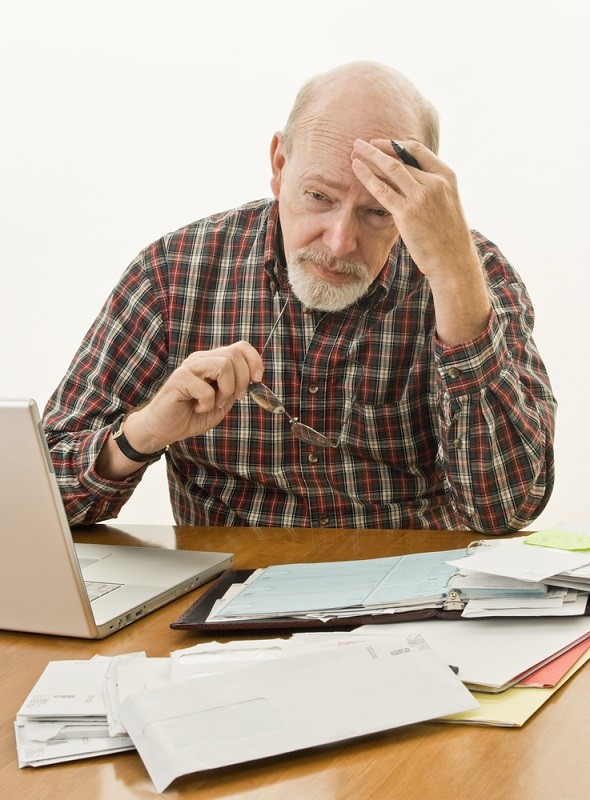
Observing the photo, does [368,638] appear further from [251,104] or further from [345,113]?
[251,104]

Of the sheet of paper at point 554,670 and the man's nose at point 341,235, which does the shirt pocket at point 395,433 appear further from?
the sheet of paper at point 554,670

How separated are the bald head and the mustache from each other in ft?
0.63

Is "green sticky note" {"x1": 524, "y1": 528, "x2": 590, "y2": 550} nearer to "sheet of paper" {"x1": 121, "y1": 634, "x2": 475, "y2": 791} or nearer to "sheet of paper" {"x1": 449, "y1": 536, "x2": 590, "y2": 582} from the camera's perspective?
"sheet of paper" {"x1": 449, "y1": 536, "x2": 590, "y2": 582}

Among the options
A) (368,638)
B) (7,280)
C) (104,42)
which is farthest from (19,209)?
(368,638)

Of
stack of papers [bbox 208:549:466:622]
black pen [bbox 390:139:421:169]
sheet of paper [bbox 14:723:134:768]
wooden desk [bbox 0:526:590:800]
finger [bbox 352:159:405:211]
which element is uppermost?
black pen [bbox 390:139:421:169]

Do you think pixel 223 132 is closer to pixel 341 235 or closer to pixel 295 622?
pixel 341 235

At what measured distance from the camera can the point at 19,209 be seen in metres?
3.47

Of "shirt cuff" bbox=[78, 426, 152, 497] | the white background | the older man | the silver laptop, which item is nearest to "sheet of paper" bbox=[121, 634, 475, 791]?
the silver laptop

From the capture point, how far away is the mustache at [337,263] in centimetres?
154

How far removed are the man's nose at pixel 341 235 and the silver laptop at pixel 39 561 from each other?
0.63 m

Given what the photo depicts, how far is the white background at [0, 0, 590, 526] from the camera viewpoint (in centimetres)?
291

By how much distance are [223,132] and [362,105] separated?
176 cm

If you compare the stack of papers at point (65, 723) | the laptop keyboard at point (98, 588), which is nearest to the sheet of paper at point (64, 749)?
the stack of papers at point (65, 723)

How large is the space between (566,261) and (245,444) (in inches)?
65.5
